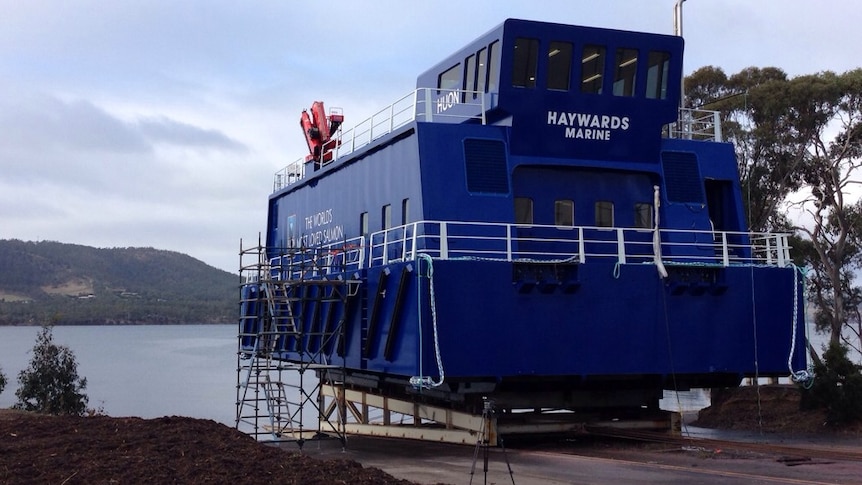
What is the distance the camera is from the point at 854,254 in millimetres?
39219

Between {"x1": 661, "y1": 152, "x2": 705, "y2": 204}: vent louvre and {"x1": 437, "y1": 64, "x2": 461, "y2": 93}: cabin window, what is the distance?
5380mm

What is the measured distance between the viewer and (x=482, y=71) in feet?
77.3

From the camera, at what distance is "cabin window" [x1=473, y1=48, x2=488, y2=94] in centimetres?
2319

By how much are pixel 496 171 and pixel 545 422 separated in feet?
17.7

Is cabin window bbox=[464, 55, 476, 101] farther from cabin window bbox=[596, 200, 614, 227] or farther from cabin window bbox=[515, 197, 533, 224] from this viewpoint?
cabin window bbox=[596, 200, 614, 227]

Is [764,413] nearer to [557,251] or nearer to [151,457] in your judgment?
[557,251]

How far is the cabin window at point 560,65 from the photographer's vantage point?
2225 centimetres

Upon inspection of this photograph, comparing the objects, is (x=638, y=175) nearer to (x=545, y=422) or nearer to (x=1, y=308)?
(x=545, y=422)

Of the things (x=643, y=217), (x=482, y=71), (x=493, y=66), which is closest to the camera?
(x=493, y=66)

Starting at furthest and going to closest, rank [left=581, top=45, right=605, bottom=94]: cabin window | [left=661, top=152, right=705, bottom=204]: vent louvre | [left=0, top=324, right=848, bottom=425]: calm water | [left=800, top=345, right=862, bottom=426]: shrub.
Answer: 1. [left=0, top=324, right=848, bottom=425]: calm water
2. [left=800, top=345, right=862, bottom=426]: shrub
3. [left=661, top=152, right=705, bottom=204]: vent louvre
4. [left=581, top=45, right=605, bottom=94]: cabin window

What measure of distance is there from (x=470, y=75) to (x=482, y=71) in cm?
94

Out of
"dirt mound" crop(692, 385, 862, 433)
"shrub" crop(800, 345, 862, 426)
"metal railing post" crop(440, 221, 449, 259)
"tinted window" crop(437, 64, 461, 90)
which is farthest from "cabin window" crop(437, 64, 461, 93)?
"shrub" crop(800, 345, 862, 426)

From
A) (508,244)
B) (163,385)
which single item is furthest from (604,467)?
(163,385)

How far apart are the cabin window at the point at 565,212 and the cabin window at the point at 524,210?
687 millimetres
